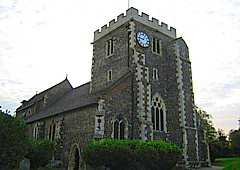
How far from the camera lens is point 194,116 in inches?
1187

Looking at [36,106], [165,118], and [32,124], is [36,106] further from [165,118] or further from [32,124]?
[165,118]

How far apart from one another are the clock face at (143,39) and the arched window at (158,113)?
5.41 m

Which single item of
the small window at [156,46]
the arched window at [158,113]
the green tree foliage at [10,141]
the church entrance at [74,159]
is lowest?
the church entrance at [74,159]

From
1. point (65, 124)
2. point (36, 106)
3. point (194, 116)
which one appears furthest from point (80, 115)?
point (36, 106)

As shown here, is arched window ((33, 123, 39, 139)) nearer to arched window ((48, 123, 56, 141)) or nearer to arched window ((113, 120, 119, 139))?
arched window ((48, 123, 56, 141))

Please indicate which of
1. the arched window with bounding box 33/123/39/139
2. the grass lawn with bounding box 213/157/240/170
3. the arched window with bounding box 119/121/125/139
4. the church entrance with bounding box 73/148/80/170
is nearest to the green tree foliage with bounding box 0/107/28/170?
the church entrance with bounding box 73/148/80/170

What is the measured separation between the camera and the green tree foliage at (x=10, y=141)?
17125 millimetres

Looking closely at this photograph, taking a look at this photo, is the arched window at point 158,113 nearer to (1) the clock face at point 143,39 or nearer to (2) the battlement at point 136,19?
(1) the clock face at point 143,39

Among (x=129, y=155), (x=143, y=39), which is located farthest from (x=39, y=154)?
(x=143, y=39)

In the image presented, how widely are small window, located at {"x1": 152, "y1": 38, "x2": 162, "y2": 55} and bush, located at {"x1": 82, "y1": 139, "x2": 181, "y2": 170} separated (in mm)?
12500

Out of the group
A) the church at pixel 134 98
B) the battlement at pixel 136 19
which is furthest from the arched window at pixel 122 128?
the battlement at pixel 136 19

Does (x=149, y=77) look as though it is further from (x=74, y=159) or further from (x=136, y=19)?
(x=74, y=159)

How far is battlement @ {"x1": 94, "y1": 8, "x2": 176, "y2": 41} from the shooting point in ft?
98.1

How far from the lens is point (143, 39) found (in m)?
29.5
